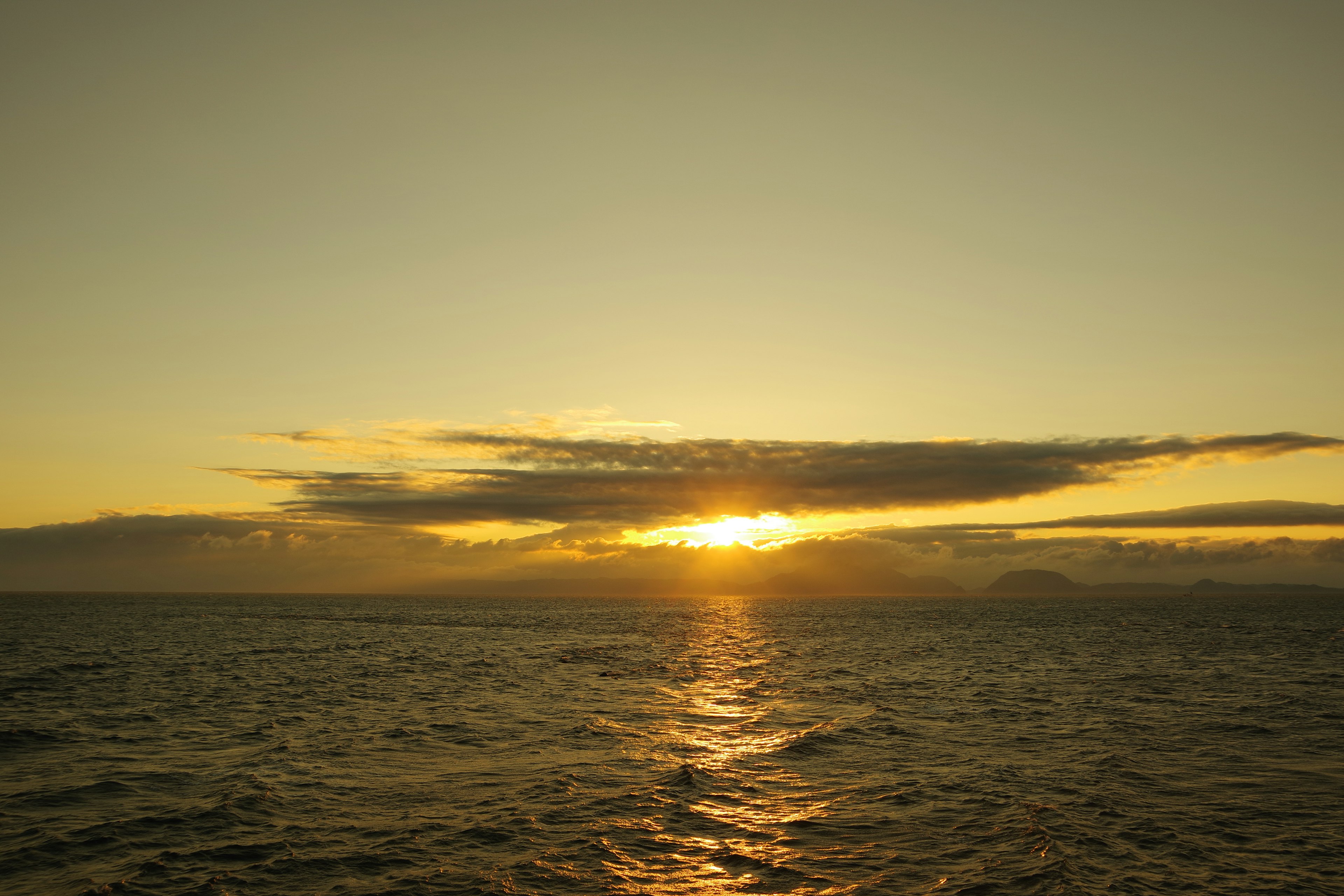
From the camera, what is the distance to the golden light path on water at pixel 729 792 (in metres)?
17.3

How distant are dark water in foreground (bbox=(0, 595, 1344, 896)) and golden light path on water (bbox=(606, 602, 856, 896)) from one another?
13cm

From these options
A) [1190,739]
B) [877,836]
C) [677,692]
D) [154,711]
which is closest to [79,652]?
[154,711]

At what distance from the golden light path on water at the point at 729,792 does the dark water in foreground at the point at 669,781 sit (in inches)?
4.9

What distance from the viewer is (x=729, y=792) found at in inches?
960

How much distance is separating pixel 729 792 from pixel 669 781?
7.12ft

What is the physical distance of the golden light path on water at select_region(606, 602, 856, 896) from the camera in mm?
17266

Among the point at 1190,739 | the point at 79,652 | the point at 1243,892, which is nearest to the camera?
the point at 1243,892

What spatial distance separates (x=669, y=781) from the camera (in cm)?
2553

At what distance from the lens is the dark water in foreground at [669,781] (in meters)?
17.6

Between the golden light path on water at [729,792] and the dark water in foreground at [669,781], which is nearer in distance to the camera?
the golden light path on water at [729,792]

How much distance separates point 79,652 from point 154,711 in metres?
49.1

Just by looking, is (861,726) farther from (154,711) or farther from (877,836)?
(154,711)

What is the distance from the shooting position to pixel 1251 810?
73.0ft

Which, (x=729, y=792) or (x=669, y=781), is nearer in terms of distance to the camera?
(x=729, y=792)
